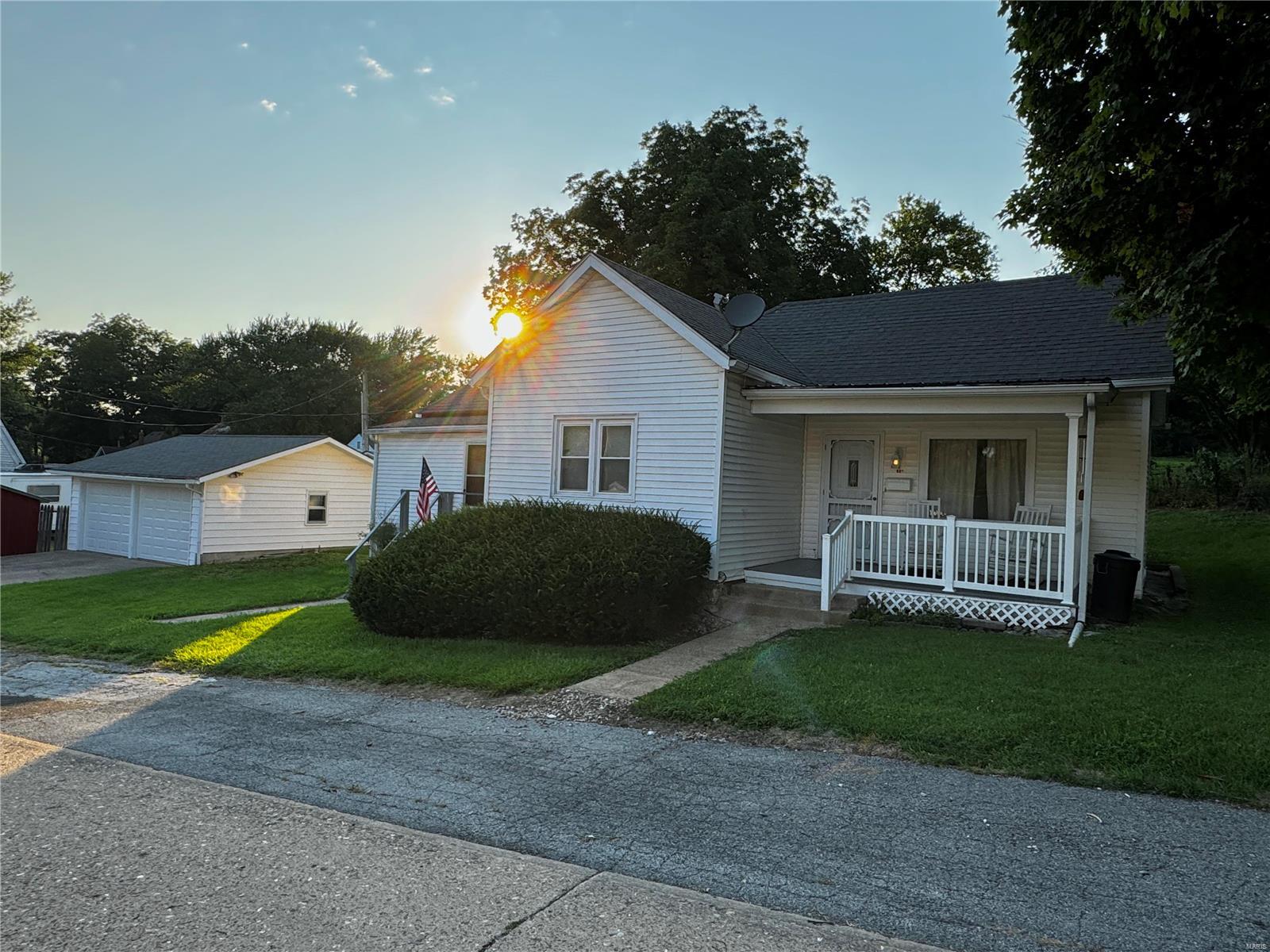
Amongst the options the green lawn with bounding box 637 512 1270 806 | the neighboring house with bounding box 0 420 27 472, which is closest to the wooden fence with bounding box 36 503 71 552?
the neighboring house with bounding box 0 420 27 472

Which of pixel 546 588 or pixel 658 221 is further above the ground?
pixel 658 221

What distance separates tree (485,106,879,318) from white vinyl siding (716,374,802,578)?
16.7 m

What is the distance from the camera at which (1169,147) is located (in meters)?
6.70

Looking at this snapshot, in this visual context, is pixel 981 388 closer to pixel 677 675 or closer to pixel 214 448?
pixel 677 675

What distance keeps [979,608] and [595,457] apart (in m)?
6.14

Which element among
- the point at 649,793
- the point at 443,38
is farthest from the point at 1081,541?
the point at 443,38

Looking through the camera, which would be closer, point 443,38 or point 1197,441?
point 443,38

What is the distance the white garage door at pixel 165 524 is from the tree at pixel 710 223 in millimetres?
13965

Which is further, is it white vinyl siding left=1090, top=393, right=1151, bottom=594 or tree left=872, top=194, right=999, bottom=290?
tree left=872, top=194, right=999, bottom=290

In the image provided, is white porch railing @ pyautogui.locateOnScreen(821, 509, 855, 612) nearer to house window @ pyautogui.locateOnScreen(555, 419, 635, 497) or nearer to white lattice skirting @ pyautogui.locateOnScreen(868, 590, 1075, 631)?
white lattice skirting @ pyautogui.locateOnScreen(868, 590, 1075, 631)

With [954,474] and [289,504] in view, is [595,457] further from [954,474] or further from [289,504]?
[289,504]

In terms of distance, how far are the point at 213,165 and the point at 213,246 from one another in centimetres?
194

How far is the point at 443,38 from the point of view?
997cm

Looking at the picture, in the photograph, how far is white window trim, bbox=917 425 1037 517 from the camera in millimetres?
11883
